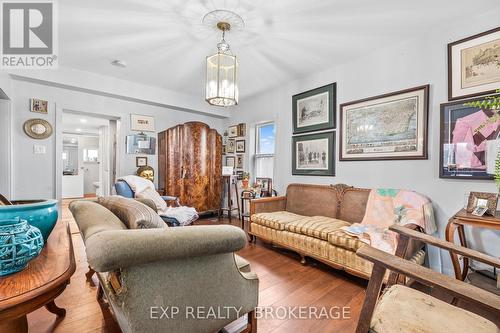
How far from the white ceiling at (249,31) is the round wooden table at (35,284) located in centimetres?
206

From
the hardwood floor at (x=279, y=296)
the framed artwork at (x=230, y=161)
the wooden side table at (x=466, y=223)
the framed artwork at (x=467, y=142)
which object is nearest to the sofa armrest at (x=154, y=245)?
the hardwood floor at (x=279, y=296)

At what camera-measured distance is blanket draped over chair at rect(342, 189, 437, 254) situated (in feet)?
6.76

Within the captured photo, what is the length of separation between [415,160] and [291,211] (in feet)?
5.68

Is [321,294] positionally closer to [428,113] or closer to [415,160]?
[415,160]

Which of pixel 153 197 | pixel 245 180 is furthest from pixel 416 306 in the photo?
pixel 245 180

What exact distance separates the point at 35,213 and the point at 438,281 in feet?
5.84

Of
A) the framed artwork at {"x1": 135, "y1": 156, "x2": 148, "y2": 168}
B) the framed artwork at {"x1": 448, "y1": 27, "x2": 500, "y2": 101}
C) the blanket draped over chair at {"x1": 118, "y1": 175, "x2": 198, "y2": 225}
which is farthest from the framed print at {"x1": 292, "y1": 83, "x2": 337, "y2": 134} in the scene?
the framed artwork at {"x1": 135, "y1": 156, "x2": 148, "y2": 168}

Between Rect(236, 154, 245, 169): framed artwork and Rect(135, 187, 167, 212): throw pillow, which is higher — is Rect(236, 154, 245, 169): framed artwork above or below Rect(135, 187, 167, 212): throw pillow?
above

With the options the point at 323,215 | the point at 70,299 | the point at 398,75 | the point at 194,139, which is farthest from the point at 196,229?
the point at 194,139

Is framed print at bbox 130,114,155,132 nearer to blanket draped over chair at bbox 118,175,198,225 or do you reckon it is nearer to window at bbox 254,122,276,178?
blanket draped over chair at bbox 118,175,198,225

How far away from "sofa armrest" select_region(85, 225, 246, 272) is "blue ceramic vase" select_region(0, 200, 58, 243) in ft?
1.46

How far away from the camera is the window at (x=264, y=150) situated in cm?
432

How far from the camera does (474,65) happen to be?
213cm

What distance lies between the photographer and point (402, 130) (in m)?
2.58
